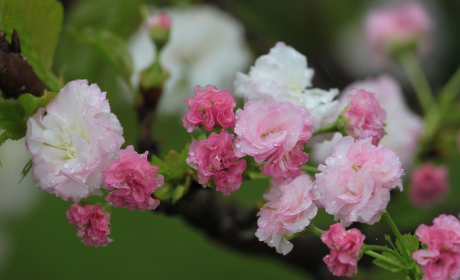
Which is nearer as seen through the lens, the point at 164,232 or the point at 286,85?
the point at 286,85

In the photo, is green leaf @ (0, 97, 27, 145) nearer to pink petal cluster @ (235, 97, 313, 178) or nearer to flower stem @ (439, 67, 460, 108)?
pink petal cluster @ (235, 97, 313, 178)

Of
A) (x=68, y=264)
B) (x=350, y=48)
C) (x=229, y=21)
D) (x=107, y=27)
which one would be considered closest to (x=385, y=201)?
(x=107, y=27)

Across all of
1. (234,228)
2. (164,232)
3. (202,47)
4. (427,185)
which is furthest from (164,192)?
(164,232)

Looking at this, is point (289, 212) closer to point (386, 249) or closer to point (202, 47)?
point (386, 249)

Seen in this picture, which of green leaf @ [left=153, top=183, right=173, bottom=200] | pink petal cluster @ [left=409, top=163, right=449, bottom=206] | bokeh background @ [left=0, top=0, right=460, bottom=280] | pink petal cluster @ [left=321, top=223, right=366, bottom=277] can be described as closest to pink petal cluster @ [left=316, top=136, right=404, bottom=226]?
pink petal cluster @ [left=321, top=223, right=366, bottom=277]

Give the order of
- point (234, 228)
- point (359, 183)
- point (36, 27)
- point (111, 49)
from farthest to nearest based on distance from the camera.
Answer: point (234, 228) < point (111, 49) < point (36, 27) < point (359, 183)

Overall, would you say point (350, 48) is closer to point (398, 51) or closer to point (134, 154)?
point (398, 51)
